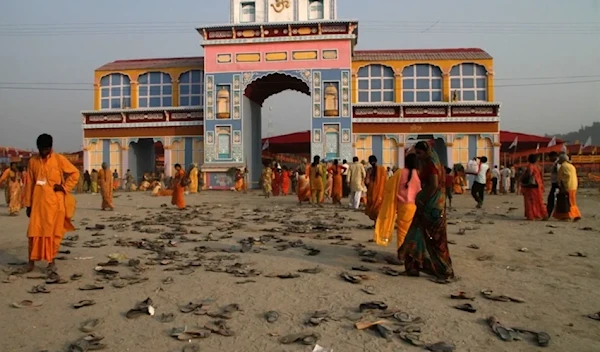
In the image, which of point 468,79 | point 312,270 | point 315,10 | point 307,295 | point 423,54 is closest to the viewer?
point 307,295

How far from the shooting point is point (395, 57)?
27.0 meters

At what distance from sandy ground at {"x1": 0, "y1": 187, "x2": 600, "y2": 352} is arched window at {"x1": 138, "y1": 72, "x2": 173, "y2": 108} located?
21234mm

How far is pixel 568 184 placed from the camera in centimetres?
1041

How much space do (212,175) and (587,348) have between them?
77.2 feet

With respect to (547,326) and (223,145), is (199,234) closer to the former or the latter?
(547,326)

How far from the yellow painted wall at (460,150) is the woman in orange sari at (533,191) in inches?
622

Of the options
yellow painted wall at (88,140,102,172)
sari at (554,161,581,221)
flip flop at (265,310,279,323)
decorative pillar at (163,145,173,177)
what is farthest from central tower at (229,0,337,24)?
flip flop at (265,310,279,323)

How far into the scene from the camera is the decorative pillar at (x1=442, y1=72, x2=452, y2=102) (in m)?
26.6

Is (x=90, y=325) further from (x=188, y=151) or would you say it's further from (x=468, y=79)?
(x=468, y=79)

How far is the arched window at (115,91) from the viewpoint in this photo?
95.7 ft

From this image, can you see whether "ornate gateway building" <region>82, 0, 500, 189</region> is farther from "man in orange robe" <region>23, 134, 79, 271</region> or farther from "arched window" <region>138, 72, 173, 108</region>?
"man in orange robe" <region>23, 134, 79, 271</region>

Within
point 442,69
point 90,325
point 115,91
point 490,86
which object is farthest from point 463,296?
point 115,91

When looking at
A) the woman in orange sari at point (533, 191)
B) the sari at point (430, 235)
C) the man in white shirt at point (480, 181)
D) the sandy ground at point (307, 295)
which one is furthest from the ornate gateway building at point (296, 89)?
the sari at point (430, 235)

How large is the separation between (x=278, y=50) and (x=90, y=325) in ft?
75.9
